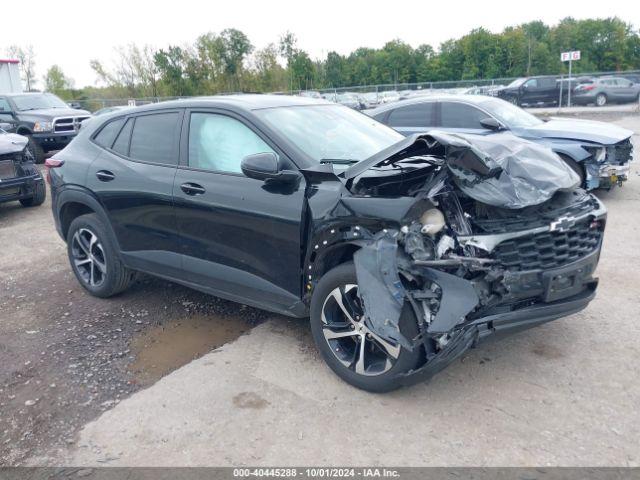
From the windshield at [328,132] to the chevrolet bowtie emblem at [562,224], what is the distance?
146 centimetres

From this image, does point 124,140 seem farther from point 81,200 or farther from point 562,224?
point 562,224

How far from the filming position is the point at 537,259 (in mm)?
3211

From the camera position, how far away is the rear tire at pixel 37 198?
9.49 meters

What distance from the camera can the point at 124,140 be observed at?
4949mm

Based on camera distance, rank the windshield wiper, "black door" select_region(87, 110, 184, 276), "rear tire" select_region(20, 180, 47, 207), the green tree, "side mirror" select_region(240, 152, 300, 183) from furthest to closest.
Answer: the green tree
"rear tire" select_region(20, 180, 47, 207)
"black door" select_region(87, 110, 184, 276)
the windshield wiper
"side mirror" select_region(240, 152, 300, 183)

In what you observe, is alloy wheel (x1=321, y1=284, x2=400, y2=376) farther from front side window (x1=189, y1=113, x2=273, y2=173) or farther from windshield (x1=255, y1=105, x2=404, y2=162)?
front side window (x1=189, y1=113, x2=273, y2=173)

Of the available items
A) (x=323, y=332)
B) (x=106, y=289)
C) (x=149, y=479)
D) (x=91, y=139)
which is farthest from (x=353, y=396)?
(x=91, y=139)

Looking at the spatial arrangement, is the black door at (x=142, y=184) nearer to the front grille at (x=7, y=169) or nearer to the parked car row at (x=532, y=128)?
the front grille at (x=7, y=169)

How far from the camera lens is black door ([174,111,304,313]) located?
3.79 metres

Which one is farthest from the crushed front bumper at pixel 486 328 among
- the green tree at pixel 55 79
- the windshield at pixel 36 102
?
the green tree at pixel 55 79

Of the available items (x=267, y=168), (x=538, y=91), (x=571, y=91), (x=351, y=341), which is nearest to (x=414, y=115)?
(x=267, y=168)

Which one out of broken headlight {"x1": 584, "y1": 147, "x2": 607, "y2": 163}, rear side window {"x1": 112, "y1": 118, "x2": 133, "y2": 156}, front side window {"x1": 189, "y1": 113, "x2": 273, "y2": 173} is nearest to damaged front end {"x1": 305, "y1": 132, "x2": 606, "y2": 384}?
front side window {"x1": 189, "y1": 113, "x2": 273, "y2": 173}

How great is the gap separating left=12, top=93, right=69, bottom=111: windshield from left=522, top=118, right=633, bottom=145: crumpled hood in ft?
45.9

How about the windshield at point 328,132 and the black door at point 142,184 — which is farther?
the black door at point 142,184
